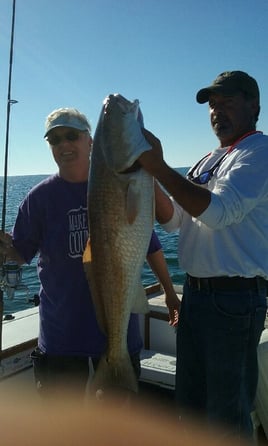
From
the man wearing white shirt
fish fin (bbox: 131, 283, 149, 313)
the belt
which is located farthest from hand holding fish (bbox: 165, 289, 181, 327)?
fish fin (bbox: 131, 283, 149, 313)

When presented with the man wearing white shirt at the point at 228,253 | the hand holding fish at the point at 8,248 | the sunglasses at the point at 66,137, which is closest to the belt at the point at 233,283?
the man wearing white shirt at the point at 228,253

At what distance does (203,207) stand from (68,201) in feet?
3.88

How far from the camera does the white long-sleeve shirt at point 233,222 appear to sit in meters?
2.60

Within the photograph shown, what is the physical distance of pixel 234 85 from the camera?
2.95m

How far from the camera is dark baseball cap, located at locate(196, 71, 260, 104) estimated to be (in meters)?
2.95

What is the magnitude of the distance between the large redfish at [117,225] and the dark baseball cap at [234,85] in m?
0.78

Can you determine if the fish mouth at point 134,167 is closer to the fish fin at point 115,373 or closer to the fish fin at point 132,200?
the fish fin at point 132,200

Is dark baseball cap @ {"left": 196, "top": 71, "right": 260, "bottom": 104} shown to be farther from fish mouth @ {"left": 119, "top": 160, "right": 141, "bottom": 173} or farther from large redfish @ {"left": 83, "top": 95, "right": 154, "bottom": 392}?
fish mouth @ {"left": 119, "top": 160, "right": 141, "bottom": 173}

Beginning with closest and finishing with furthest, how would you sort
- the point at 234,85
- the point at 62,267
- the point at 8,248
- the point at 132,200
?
the point at 132,200 → the point at 234,85 → the point at 62,267 → the point at 8,248

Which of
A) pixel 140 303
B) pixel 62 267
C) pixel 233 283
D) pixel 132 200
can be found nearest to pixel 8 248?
pixel 62 267

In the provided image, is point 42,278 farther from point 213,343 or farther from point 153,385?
point 153,385

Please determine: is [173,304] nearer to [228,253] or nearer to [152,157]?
Result: [228,253]

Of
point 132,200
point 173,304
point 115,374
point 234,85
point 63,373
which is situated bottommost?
point 63,373

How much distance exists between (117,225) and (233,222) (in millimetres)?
706
